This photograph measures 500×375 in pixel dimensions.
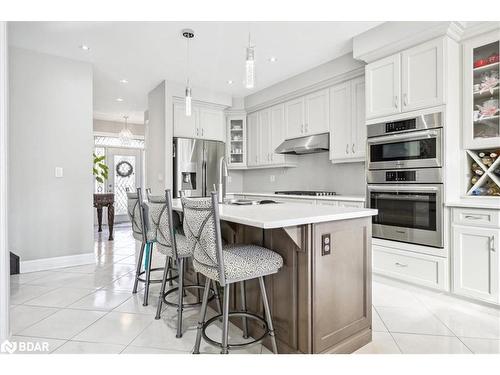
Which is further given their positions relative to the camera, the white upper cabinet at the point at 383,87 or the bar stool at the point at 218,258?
the white upper cabinet at the point at 383,87

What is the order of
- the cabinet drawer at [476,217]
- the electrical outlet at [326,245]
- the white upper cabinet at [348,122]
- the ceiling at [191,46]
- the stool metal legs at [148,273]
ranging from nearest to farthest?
the electrical outlet at [326,245], the cabinet drawer at [476,217], the stool metal legs at [148,273], the ceiling at [191,46], the white upper cabinet at [348,122]

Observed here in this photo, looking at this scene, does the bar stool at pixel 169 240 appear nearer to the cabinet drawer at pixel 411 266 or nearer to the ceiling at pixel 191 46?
the cabinet drawer at pixel 411 266

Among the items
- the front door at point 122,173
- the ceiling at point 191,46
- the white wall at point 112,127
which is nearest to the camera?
the ceiling at point 191,46

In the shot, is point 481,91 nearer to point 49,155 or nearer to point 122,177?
point 49,155

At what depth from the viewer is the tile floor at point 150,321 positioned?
188 cm

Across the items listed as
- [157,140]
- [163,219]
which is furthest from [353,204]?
[157,140]

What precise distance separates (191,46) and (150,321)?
2937 mm

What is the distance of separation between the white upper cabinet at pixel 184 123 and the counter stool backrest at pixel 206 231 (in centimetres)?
335

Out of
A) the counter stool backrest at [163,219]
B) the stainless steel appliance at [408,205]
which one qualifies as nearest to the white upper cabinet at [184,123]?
the counter stool backrest at [163,219]

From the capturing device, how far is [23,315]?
7.60 ft

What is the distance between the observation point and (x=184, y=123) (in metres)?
4.85

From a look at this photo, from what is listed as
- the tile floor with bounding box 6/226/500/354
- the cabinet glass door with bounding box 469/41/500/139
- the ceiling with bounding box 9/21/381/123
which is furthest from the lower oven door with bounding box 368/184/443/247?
the ceiling with bounding box 9/21/381/123

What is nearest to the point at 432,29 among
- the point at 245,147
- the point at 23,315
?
the point at 245,147
